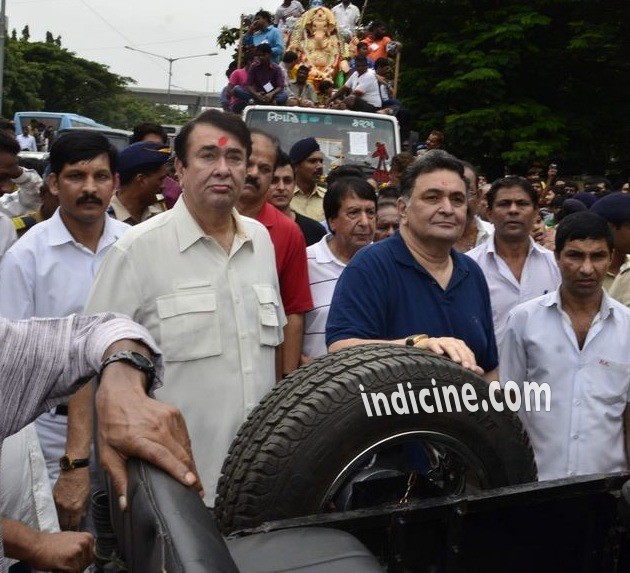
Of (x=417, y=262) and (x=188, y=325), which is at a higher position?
→ (x=417, y=262)

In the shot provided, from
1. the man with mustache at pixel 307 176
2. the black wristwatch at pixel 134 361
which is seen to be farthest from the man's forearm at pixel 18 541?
the man with mustache at pixel 307 176

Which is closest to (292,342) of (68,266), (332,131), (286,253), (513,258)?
(286,253)

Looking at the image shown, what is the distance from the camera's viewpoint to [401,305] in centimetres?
322

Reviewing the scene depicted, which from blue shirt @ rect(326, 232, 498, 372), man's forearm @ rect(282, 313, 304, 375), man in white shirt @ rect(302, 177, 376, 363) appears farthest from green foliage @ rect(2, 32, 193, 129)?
blue shirt @ rect(326, 232, 498, 372)

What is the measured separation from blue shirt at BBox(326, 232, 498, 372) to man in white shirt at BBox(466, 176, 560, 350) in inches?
57.6

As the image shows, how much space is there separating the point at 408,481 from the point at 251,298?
1107mm

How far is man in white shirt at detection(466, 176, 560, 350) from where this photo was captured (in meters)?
4.86

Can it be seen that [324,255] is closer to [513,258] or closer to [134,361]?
[513,258]

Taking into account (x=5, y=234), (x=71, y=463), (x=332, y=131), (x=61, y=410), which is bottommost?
(x=71, y=463)

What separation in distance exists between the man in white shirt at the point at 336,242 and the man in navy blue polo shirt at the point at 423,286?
986mm

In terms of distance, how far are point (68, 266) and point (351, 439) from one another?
1765 millimetres

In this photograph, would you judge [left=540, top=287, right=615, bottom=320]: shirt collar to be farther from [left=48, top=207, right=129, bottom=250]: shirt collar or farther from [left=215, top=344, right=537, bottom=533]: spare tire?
[left=48, top=207, right=129, bottom=250]: shirt collar

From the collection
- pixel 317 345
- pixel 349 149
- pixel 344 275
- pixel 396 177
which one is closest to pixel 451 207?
pixel 344 275

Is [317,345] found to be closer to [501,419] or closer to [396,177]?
[501,419]
